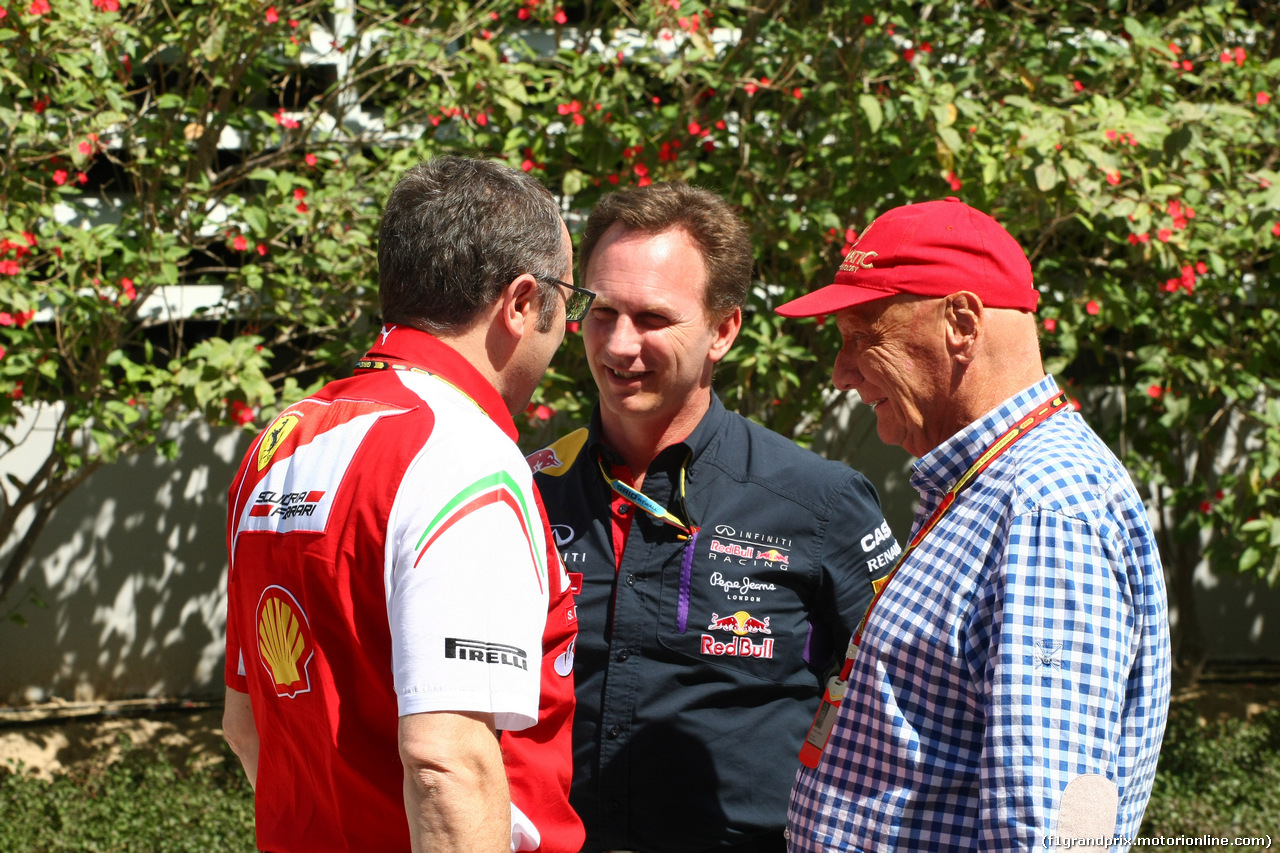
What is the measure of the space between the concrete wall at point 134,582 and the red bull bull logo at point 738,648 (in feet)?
11.1

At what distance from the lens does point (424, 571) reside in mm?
1384

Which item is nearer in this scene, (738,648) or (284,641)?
(284,641)

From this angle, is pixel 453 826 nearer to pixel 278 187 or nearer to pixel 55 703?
pixel 278 187

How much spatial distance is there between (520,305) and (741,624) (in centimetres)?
81

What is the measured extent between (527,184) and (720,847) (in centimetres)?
128

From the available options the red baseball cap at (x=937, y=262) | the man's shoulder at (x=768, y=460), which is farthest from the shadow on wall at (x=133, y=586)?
the red baseball cap at (x=937, y=262)

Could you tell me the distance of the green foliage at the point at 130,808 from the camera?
4.19 meters

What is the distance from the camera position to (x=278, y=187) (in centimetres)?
422

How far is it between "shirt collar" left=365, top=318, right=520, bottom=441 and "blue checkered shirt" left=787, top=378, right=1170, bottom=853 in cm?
67

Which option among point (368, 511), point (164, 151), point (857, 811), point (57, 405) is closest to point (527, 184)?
point (368, 511)

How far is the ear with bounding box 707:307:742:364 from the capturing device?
2436 millimetres

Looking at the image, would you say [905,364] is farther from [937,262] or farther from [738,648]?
[738,648]

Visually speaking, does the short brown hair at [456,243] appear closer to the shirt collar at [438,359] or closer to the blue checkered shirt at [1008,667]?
the shirt collar at [438,359]

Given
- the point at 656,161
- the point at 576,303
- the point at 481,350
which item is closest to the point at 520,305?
the point at 481,350
